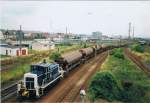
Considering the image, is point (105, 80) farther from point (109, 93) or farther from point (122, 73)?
point (122, 73)

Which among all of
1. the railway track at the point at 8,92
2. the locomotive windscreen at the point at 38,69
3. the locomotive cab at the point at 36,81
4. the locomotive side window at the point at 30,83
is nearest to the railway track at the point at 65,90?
the railway track at the point at 8,92

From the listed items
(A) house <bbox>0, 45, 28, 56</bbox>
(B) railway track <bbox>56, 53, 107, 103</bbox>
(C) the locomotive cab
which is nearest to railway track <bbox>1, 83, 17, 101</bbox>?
(C) the locomotive cab

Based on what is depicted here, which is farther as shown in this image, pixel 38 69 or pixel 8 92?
pixel 8 92

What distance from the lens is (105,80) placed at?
25.3m

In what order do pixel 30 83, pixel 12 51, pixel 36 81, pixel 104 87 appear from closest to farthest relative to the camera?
pixel 36 81
pixel 30 83
pixel 104 87
pixel 12 51

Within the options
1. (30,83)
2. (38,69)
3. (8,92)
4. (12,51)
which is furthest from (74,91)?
(12,51)

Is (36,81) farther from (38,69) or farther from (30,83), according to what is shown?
(38,69)

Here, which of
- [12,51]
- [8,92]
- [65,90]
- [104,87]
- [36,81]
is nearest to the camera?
[36,81]

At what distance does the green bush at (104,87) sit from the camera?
79.9 ft

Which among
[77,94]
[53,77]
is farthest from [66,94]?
[53,77]

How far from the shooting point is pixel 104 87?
82.2 ft

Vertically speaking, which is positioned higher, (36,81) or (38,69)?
(38,69)

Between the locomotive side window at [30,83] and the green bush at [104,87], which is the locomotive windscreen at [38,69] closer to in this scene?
the locomotive side window at [30,83]

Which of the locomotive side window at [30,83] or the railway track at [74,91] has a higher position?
the locomotive side window at [30,83]
